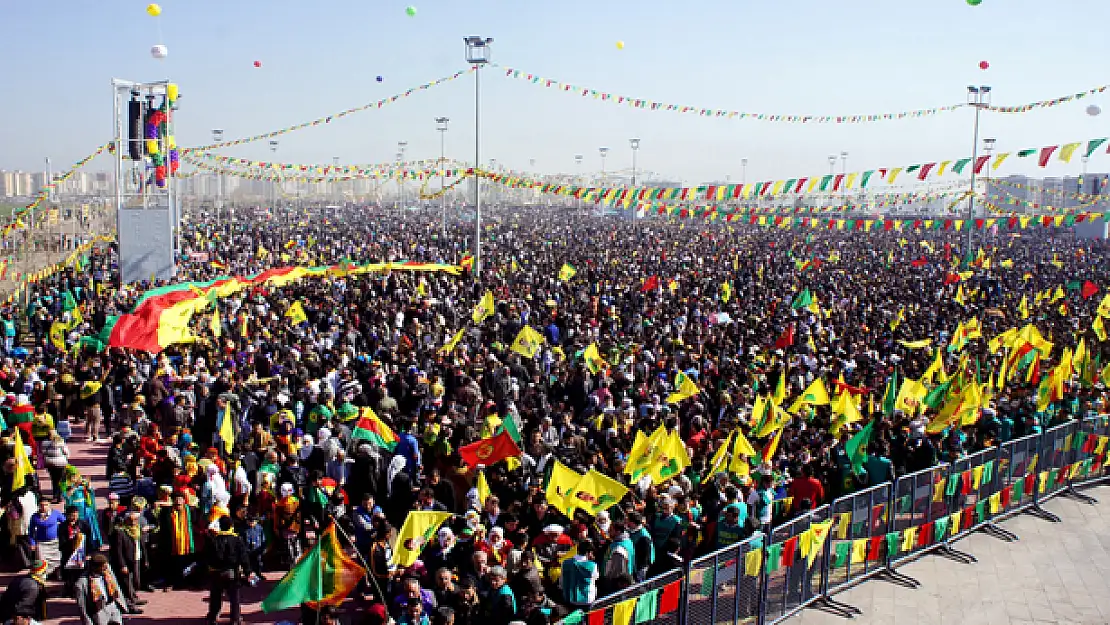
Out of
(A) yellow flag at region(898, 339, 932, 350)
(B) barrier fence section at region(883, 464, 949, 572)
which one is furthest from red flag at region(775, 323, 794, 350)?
(B) barrier fence section at region(883, 464, 949, 572)

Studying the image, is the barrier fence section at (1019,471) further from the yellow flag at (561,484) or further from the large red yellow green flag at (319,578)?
the large red yellow green flag at (319,578)

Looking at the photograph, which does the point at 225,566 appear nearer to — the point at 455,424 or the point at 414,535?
the point at 414,535

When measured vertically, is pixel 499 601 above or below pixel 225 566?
above

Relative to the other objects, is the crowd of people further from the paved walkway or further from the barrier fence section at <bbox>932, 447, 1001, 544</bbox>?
the paved walkway

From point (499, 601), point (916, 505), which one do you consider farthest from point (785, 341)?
point (499, 601)

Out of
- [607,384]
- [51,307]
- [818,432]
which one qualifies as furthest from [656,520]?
[51,307]

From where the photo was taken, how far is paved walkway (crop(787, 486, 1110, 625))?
8703 mm

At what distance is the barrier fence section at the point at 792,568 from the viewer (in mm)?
8086

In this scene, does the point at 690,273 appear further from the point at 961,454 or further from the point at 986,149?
the point at 986,149

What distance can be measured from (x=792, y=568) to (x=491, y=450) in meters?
3.16

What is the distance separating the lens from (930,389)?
1416cm

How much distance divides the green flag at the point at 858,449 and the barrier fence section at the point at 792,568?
1514 mm

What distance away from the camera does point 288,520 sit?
8852 millimetres

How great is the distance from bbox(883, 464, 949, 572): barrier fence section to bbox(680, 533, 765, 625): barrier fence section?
90.0 inches
